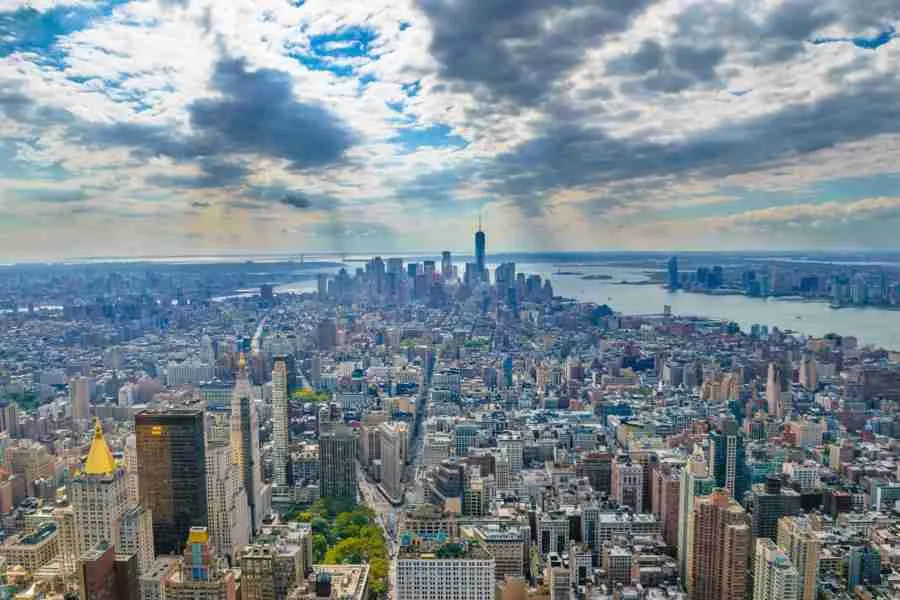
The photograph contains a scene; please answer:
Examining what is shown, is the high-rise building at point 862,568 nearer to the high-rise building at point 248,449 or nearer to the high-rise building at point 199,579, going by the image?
the high-rise building at point 199,579

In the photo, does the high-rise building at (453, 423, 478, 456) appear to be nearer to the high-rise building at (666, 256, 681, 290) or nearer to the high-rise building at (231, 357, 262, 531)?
the high-rise building at (231, 357, 262, 531)

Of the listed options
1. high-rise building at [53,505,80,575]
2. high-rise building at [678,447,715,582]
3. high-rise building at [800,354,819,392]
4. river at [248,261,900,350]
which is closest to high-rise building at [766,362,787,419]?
high-rise building at [800,354,819,392]

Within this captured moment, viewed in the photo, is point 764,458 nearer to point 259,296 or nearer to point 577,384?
point 577,384

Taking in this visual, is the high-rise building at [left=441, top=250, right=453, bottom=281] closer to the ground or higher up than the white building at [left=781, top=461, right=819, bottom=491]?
higher up

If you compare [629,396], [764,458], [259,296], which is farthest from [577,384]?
[259,296]

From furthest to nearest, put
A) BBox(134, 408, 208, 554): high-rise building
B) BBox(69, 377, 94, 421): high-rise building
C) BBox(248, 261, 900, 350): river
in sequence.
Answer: BBox(69, 377, 94, 421): high-rise building → BBox(248, 261, 900, 350): river → BBox(134, 408, 208, 554): high-rise building
